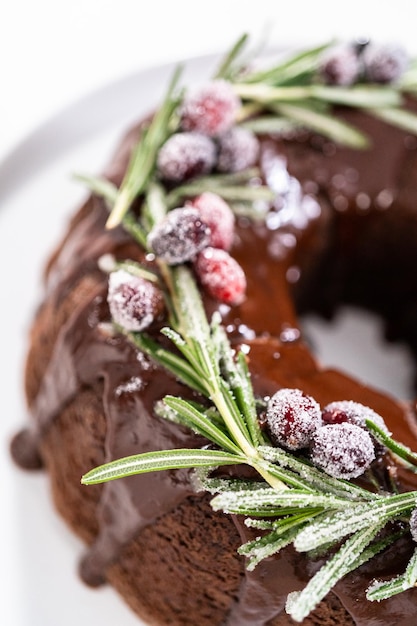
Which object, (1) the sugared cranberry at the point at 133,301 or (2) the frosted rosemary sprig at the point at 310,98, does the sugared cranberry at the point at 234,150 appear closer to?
(2) the frosted rosemary sprig at the point at 310,98

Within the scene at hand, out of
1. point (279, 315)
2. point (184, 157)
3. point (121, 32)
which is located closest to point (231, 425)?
point (279, 315)

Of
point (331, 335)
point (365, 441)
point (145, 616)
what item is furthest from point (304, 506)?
point (331, 335)

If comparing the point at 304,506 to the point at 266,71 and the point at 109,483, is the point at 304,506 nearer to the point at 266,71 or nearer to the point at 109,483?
the point at 109,483

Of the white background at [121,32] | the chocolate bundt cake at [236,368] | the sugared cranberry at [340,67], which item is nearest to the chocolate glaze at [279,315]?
the chocolate bundt cake at [236,368]

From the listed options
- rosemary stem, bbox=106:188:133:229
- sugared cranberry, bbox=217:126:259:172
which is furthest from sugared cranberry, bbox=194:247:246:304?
sugared cranberry, bbox=217:126:259:172

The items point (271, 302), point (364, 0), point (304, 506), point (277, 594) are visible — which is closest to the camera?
point (304, 506)

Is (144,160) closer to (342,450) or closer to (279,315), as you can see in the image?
(279,315)
